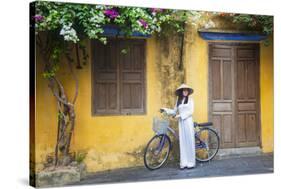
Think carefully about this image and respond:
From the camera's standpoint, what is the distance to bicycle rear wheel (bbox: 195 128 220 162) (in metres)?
8.45

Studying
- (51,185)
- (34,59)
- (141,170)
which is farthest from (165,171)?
(34,59)

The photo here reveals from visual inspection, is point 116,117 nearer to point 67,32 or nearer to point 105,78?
point 105,78

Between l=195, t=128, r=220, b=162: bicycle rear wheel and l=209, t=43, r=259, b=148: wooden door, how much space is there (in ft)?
0.32

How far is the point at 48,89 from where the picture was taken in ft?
24.4

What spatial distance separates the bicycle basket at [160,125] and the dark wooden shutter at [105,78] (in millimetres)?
558

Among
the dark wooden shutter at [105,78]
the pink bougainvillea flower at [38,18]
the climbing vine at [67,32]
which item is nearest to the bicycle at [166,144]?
the dark wooden shutter at [105,78]

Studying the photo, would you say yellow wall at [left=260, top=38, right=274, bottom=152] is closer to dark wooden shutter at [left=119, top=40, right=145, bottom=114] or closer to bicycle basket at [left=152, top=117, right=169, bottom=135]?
bicycle basket at [left=152, top=117, right=169, bottom=135]

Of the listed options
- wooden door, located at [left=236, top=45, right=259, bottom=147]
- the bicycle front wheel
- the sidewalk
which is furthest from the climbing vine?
wooden door, located at [left=236, top=45, right=259, bottom=147]

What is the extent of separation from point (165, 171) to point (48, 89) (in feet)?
6.04

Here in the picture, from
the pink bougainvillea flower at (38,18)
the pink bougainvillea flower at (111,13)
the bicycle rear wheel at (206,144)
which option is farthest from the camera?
the bicycle rear wheel at (206,144)

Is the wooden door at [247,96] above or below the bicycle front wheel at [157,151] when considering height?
above

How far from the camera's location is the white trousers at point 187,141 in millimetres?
8305

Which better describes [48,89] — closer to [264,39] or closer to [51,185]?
[51,185]

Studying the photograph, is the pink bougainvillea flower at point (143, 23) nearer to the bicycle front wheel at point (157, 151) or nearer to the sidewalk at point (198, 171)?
the bicycle front wheel at point (157, 151)
